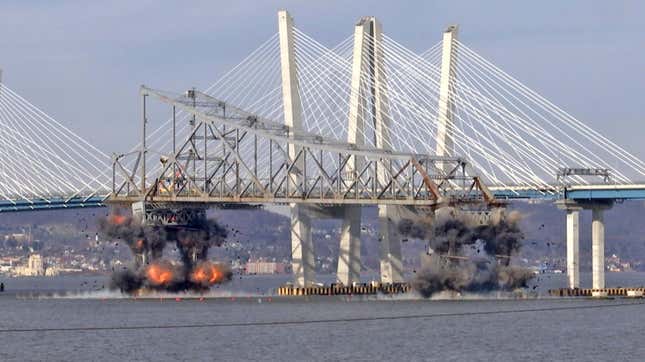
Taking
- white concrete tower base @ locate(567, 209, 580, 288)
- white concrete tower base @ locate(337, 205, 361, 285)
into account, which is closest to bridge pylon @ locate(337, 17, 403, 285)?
white concrete tower base @ locate(337, 205, 361, 285)

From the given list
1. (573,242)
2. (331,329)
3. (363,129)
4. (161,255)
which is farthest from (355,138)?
(331,329)

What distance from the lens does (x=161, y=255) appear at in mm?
187250

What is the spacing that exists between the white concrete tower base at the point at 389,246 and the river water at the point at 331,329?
39.0 ft

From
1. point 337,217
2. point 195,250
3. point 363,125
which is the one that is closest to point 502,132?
point 363,125

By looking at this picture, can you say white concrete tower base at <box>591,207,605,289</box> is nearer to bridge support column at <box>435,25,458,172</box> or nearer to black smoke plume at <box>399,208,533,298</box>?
black smoke plume at <box>399,208,533,298</box>

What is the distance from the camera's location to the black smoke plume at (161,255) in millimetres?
183500

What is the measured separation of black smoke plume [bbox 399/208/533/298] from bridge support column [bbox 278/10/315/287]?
11.9 m

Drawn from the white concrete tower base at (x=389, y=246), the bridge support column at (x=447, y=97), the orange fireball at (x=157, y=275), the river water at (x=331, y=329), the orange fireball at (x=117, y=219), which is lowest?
the river water at (x=331, y=329)

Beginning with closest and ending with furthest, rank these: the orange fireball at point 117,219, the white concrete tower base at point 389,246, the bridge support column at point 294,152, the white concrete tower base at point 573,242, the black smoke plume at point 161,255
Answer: the bridge support column at point 294,152, the white concrete tower base at point 573,242, the white concrete tower base at point 389,246, the black smoke plume at point 161,255, the orange fireball at point 117,219

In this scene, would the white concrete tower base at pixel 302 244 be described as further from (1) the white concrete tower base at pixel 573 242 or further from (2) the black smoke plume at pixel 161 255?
(1) the white concrete tower base at pixel 573 242

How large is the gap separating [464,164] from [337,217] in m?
21.8

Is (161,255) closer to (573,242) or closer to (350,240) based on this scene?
(350,240)

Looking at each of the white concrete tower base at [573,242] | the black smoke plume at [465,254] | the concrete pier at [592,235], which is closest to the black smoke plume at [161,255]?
the black smoke plume at [465,254]

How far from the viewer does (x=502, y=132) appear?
15975cm
